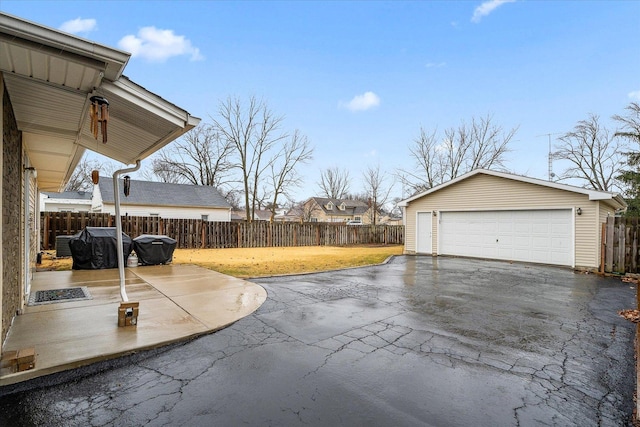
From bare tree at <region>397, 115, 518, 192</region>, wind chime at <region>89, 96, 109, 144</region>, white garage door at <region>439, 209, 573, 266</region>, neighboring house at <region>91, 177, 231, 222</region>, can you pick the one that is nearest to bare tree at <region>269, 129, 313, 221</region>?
neighboring house at <region>91, 177, 231, 222</region>

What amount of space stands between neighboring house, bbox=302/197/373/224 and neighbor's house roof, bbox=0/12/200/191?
45364mm

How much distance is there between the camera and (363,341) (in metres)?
3.74

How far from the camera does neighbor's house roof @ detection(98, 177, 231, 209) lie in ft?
77.8

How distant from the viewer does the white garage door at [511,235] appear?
36.0ft

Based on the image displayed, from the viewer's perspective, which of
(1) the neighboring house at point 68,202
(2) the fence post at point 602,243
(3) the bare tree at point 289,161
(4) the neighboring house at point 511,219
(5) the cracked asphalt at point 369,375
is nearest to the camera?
(5) the cracked asphalt at point 369,375

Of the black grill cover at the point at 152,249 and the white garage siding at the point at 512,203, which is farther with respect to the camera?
the white garage siding at the point at 512,203

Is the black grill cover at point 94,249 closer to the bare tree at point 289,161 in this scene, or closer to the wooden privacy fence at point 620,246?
the wooden privacy fence at point 620,246

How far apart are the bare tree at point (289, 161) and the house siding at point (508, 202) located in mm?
15448

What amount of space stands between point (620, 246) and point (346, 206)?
4685cm

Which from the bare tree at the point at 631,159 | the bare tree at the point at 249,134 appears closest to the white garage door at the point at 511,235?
the bare tree at the point at 631,159

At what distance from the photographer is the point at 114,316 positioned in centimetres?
445

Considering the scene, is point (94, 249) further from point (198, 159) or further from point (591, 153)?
point (591, 153)

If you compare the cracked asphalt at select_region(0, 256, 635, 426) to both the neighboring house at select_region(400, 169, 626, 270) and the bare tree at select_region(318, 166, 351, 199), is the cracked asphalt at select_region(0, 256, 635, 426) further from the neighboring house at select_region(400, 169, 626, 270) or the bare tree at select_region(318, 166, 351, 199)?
the bare tree at select_region(318, 166, 351, 199)

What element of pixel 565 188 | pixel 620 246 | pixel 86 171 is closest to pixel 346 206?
Answer: pixel 86 171
